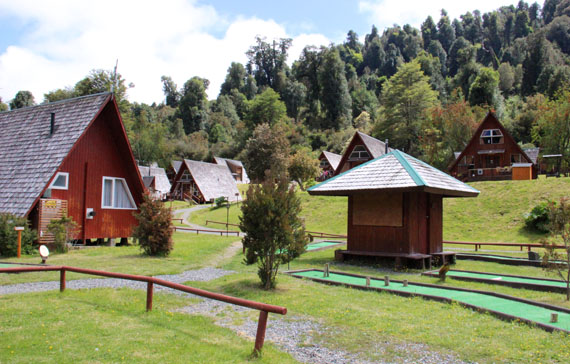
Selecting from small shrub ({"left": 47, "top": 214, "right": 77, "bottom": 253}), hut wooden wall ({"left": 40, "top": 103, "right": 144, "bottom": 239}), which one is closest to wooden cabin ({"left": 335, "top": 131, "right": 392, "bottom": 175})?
hut wooden wall ({"left": 40, "top": 103, "right": 144, "bottom": 239})

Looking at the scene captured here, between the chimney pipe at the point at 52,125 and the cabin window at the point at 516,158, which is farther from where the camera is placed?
the cabin window at the point at 516,158

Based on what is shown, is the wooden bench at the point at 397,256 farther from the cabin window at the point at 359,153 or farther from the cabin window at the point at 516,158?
the cabin window at the point at 516,158

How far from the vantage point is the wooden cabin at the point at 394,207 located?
15.5m

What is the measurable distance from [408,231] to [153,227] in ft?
30.1

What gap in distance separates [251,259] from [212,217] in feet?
96.6

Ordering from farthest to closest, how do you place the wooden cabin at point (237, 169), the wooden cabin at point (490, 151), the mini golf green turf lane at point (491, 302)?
the wooden cabin at point (237, 169) < the wooden cabin at point (490, 151) < the mini golf green turf lane at point (491, 302)

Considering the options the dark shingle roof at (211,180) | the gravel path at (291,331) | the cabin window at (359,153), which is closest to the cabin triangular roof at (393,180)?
the gravel path at (291,331)

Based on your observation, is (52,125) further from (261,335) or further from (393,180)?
(261,335)

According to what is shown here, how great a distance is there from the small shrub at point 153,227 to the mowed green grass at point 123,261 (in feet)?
1.54

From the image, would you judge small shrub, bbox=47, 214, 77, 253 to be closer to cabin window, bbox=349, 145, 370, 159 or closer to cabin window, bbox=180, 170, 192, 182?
cabin window, bbox=349, 145, 370, 159

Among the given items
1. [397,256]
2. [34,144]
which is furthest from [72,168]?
[397,256]

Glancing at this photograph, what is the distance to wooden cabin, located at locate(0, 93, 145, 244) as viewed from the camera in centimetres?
1666

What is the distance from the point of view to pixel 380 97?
105000 millimetres

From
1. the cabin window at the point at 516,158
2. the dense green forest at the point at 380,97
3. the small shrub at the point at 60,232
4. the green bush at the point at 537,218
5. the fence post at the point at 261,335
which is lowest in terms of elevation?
the fence post at the point at 261,335
